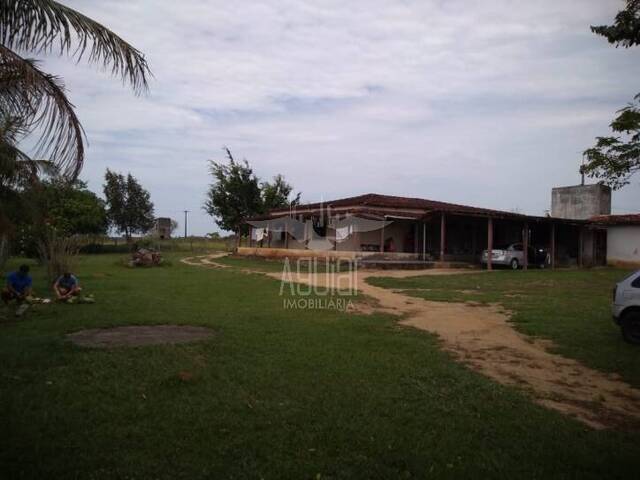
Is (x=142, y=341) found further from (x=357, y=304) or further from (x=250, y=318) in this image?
(x=357, y=304)

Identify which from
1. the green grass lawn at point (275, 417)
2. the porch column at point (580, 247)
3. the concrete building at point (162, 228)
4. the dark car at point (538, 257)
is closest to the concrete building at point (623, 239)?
the porch column at point (580, 247)

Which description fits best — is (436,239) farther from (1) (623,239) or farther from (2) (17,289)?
(2) (17,289)

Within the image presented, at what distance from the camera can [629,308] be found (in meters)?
7.61

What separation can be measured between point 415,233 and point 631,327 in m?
19.6

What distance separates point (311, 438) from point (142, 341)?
3992mm

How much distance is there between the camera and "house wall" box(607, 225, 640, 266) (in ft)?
87.8

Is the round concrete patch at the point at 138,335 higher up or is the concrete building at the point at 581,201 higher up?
the concrete building at the point at 581,201

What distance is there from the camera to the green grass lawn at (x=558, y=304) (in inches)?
271

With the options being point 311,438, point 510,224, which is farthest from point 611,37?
point 510,224

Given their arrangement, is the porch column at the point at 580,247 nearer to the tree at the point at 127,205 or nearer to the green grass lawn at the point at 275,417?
the green grass lawn at the point at 275,417

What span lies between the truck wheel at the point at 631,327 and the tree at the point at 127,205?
42.9m

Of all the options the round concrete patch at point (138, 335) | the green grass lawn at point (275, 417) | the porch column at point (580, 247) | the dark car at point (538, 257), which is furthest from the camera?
the porch column at point (580, 247)

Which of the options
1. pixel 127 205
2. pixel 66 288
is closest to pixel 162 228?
pixel 127 205

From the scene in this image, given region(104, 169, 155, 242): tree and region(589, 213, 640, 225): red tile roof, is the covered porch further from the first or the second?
region(104, 169, 155, 242): tree
